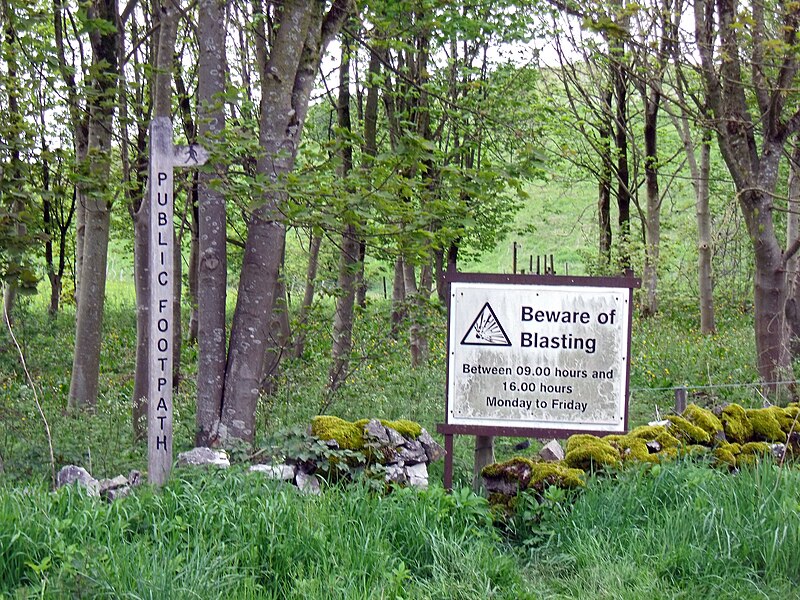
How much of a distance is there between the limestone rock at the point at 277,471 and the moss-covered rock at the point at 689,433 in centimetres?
304

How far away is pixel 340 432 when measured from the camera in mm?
5941

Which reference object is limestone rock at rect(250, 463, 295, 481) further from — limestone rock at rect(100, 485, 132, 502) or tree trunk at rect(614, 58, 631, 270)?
tree trunk at rect(614, 58, 631, 270)

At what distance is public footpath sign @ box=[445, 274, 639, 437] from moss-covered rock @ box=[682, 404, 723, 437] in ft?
3.32

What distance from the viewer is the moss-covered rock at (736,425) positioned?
21.5ft

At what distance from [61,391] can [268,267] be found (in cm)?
716

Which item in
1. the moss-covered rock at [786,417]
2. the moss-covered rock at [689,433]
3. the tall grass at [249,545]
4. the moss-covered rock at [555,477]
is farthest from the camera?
the moss-covered rock at [786,417]

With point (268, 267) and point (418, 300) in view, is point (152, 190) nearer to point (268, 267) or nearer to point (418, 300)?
point (268, 267)

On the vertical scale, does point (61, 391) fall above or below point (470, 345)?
below

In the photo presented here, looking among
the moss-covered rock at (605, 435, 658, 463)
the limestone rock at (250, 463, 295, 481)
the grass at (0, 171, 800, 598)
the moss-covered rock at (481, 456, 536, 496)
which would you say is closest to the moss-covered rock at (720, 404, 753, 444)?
the moss-covered rock at (605, 435, 658, 463)

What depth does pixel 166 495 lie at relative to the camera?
4730mm

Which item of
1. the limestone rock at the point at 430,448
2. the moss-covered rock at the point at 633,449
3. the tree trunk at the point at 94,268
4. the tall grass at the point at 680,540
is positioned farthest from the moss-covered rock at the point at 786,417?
the tree trunk at the point at 94,268

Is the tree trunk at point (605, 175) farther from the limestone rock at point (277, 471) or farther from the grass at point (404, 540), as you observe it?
the limestone rock at point (277, 471)

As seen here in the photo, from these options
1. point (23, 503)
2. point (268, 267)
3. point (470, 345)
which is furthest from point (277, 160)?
point (23, 503)

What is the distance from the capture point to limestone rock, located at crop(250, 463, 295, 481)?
5.29m
